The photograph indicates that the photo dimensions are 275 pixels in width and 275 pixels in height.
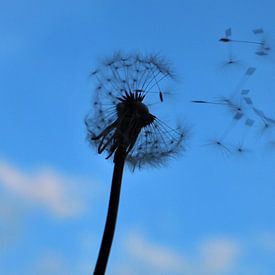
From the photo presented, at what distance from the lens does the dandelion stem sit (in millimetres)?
12470

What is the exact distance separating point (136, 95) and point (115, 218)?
4.49 m

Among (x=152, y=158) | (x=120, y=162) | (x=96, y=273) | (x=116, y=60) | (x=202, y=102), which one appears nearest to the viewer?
(x=96, y=273)

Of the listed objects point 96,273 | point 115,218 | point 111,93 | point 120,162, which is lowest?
point 96,273

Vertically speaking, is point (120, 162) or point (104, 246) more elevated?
point (120, 162)

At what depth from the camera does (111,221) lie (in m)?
12.9

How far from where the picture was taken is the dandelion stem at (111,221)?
40.9 ft

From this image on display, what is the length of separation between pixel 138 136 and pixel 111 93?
5.26 feet

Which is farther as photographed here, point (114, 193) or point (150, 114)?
point (150, 114)

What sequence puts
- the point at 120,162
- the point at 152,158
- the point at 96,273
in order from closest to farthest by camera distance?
1. the point at 96,273
2. the point at 120,162
3. the point at 152,158

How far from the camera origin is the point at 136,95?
16531 mm

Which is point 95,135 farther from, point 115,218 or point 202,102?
point 115,218

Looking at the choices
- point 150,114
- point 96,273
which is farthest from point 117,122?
point 96,273

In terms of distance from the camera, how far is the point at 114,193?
13.1 meters

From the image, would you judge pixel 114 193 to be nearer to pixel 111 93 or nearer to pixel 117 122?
pixel 117 122
